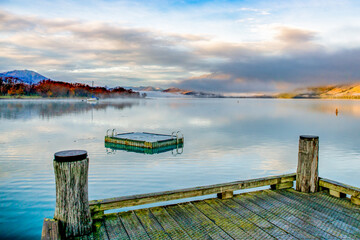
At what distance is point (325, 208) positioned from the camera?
5.67 m

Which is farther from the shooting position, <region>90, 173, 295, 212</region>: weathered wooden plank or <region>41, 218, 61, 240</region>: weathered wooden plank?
<region>90, 173, 295, 212</region>: weathered wooden plank

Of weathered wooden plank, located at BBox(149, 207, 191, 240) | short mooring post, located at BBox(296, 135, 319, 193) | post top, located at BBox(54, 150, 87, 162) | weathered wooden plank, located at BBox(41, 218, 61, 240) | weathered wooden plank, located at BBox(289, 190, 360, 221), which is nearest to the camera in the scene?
weathered wooden plank, located at BBox(41, 218, 61, 240)

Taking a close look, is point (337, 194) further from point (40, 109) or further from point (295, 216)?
point (40, 109)

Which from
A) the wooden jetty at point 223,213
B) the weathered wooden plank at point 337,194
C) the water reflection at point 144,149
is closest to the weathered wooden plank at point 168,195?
the wooden jetty at point 223,213

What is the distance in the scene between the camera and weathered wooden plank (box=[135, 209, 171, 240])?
4.46 m

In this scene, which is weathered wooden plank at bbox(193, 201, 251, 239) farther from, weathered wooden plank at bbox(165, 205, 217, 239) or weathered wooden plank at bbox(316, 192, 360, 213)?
weathered wooden plank at bbox(316, 192, 360, 213)

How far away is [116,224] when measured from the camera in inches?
189

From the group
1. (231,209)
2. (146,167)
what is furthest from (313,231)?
(146,167)

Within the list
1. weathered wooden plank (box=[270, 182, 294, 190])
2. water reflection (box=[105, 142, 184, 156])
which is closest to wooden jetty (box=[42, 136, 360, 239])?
weathered wooden plank (box=[270, 182, 294, 190])

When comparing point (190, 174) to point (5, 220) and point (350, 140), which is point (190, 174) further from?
point (350, 140)

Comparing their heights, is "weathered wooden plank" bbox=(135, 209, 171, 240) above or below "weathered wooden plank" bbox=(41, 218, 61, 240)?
below

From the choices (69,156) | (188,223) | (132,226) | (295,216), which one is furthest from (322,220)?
(69,156)

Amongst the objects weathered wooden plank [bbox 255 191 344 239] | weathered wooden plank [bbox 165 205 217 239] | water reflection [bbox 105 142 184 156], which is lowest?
water reflection [bbox 105 142 184 156]

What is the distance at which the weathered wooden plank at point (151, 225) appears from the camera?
4.46 m
